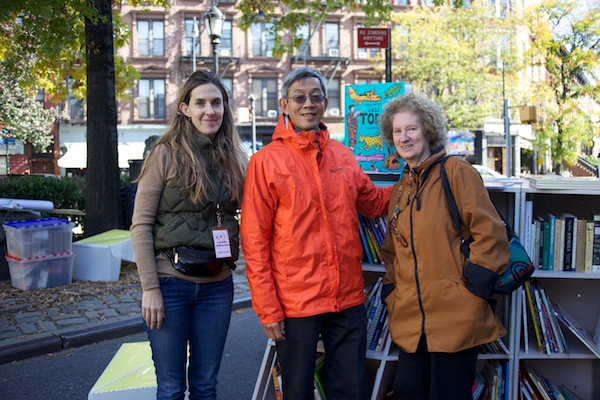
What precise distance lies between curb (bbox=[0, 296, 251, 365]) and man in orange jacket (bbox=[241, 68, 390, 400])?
11.2 ft

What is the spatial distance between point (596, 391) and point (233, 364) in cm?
295

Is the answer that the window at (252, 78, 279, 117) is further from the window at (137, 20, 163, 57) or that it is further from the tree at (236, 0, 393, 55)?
the tree at (236, 0, 393, 55)

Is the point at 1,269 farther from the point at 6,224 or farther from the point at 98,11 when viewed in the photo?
the point at 98,11

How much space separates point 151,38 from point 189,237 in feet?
104

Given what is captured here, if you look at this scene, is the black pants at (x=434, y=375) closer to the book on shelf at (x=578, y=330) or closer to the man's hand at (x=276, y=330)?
the man's hand at (x=276, y=330)

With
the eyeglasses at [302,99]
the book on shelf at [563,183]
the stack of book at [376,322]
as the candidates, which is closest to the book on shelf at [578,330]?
the book on shelf at [563,183]

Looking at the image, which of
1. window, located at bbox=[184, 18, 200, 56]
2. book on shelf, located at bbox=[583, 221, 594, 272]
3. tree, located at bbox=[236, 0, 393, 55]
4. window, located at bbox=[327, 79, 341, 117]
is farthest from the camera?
window, located at bbox=[327, 79, 341, 117]

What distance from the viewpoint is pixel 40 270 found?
679 centimetres

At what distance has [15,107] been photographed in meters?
26.5

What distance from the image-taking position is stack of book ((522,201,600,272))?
312cm

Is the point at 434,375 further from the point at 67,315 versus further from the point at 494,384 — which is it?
the point at 67,315

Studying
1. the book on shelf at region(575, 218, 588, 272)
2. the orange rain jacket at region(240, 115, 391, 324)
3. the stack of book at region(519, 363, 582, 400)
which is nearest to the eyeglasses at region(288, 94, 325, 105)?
the orange rain jacket at region(240, 115, 391, 324)

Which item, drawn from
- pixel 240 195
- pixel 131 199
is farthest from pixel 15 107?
pixel 240 195

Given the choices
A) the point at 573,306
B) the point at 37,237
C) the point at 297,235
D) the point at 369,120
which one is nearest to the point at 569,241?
the point at 573,306
